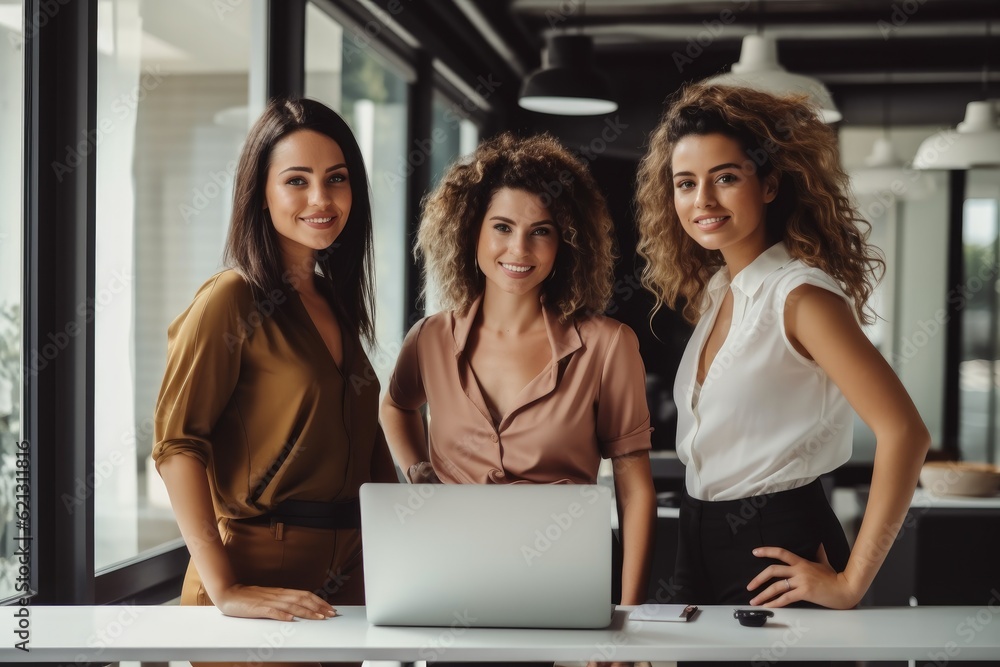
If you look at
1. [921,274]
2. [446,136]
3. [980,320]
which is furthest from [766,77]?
[980,320]

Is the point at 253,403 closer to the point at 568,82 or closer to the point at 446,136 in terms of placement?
the point at 568,82

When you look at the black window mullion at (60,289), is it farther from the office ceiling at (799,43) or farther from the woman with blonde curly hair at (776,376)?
the office ceiling at (799,43)

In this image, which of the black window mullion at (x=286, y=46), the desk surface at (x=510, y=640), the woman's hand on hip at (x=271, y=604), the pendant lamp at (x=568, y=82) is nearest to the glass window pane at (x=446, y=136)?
the pendant lamp at (x=568, y=82)

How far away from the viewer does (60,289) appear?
2.12 meters

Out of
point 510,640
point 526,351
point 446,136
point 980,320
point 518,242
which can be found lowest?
point 510,640

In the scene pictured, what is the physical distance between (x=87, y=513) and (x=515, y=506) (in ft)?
4.19

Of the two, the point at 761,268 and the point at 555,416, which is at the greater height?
the point at 761,268

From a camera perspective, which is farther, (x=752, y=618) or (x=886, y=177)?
(x=886, y=177)

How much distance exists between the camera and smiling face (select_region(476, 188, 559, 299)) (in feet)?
6.11

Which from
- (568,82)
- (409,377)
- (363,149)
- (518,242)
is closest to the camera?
(518,242)

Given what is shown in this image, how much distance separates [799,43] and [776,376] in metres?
5.74

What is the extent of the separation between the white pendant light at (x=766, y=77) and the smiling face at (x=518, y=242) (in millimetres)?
1451

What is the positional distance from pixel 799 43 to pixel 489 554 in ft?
20.3

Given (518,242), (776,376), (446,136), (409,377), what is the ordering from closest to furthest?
(776,376) < (518,242) < (409,377) < (446,136)
